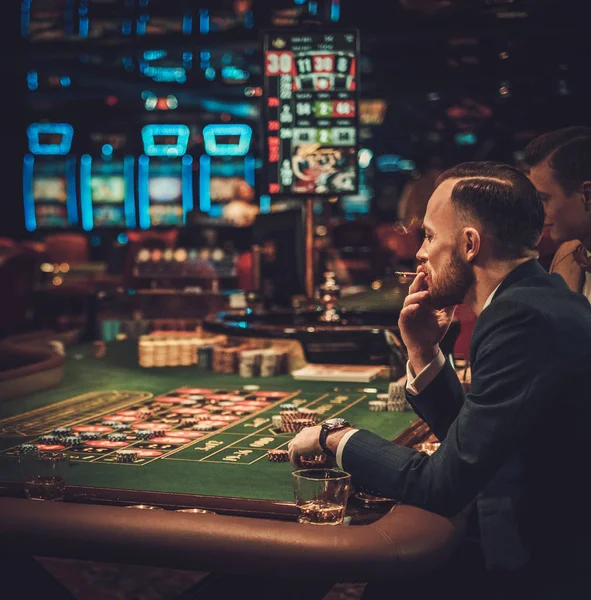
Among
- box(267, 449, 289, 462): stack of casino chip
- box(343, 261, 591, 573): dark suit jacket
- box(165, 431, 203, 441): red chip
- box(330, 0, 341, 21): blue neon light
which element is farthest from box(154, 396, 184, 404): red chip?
box(330, 0, 341, 21): blue neon light

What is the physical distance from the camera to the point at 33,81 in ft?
46.3

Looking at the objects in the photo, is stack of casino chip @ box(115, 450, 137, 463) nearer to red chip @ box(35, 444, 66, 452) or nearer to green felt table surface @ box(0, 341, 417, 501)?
green felt table surface @ box(0, 341, 417, 501)

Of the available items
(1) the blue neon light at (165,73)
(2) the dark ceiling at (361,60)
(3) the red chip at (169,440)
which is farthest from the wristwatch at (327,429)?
(1) the blue neon light at (165,73)

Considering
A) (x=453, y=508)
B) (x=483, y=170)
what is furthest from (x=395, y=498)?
(x=483, y=170)

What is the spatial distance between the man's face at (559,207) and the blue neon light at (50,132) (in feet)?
45.0

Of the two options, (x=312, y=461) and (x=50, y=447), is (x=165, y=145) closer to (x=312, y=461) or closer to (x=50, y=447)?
(x=50, y=447)

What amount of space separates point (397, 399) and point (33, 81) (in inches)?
488

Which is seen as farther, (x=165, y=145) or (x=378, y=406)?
(x=165, y=145)

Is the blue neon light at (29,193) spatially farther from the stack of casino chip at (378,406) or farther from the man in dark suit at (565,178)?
the man in dark suit at (565,178)

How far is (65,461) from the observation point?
93.7 inches

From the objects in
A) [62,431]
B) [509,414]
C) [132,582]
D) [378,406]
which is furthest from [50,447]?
[509,414]

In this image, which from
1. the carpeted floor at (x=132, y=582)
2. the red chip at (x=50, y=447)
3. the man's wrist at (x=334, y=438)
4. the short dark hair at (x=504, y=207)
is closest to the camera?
the short dark hair at (x=504, y=207)

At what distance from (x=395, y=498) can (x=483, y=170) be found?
2.19 feet

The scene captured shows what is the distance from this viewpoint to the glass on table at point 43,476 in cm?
207
